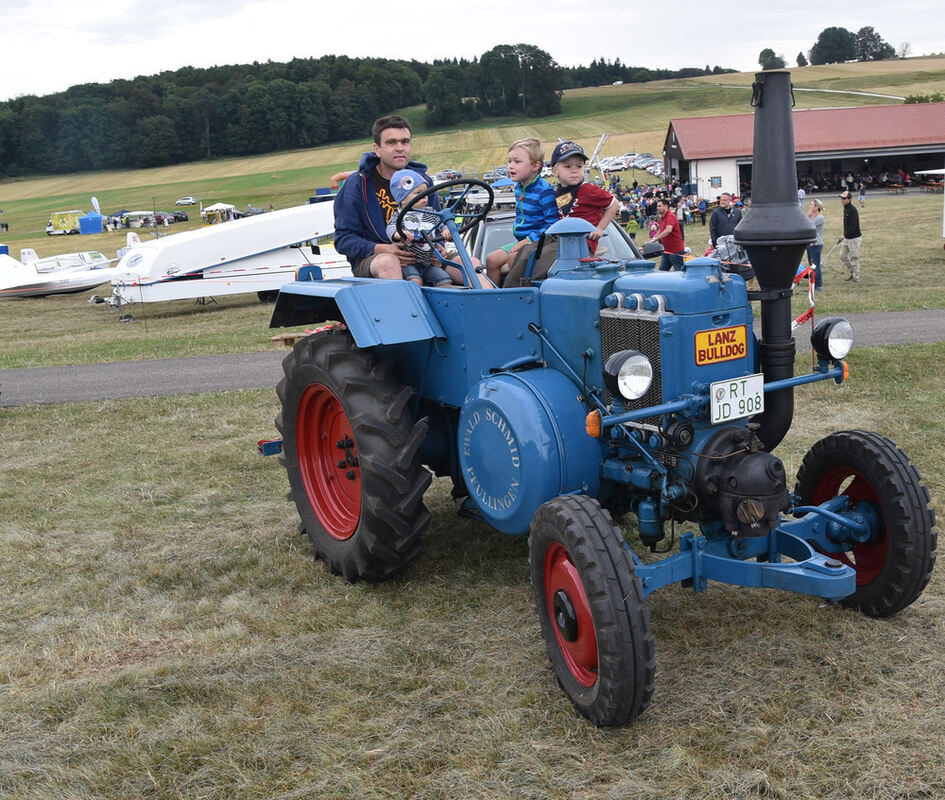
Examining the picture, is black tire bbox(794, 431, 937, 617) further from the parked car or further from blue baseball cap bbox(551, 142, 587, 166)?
the parked car

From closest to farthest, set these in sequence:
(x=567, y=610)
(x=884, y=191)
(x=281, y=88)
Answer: (x=567, y=610)
(x=884, y=191)
(x=281, y=88)

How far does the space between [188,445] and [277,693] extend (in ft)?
13.4

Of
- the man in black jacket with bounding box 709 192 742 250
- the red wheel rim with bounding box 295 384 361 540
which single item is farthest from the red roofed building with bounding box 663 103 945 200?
the red wheel rim with bounding box 295 384 361 540

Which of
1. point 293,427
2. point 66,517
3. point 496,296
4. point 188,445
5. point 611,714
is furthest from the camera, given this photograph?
point 188,445

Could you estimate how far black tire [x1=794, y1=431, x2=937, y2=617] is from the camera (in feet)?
10.5

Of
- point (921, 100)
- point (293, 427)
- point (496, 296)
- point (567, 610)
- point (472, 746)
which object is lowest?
point (472, 746)

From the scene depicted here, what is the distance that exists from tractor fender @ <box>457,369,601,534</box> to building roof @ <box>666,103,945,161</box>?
44274mm

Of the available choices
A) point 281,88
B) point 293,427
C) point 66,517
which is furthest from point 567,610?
point 281,88

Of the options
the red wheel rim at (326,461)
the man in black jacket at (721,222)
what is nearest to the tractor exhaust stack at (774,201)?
the red wheel rim at (326,461)

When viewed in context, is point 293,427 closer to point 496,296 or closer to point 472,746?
point 496,296

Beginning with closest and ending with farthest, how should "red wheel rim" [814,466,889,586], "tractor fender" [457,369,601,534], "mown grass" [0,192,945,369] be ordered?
"tractor fender" [457,369,601,534] < "red wheel rim" [814,466,889,586] < "mown grass" [0,192,945,369]

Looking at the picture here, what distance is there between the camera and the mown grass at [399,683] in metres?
2.64

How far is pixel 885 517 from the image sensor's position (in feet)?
10.8

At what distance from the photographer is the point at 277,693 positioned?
3.18 meters
